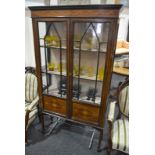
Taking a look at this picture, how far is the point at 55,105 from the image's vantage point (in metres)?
1.94

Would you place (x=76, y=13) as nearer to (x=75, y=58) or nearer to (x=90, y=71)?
(x=75, y=58)

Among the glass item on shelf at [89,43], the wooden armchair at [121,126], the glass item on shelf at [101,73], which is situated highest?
the glass item on shelf at [89,43]

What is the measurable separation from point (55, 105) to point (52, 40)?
83cm

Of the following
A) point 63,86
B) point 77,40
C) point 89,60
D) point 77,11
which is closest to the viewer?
point 77,11

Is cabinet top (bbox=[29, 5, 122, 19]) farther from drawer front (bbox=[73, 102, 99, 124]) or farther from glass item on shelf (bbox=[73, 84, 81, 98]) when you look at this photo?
drawer front (bbox=[73, 102, 99, 124])

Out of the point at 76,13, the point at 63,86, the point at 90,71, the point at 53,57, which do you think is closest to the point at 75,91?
the point at 63,86

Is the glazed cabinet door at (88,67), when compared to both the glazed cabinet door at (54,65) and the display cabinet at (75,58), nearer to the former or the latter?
the display cabinet at (75,58)

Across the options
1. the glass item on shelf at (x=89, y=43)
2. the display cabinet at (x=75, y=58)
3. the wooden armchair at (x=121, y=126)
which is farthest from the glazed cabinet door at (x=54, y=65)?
the wooden armchair at (x=121, y=126)

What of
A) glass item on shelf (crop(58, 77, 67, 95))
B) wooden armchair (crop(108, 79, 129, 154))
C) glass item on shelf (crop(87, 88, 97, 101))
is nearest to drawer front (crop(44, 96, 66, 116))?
glass item on shelf (crop(58, 77, 67, 95))

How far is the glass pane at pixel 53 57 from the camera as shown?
1676 mm

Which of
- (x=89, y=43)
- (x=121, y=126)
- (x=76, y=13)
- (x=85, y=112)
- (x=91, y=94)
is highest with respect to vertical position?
(x=76, y=13)

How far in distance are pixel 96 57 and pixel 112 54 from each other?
27 cm
